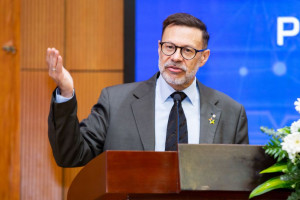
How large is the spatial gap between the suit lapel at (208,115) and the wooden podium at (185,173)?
0.91 m

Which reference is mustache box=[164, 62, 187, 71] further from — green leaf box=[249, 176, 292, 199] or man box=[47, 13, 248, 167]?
green leaf box=[249, 176, 292, 199]

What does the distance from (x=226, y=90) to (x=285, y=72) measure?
1.51 ft

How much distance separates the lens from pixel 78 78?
140 inches

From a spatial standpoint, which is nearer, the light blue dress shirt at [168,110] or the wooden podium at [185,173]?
the wooden podium at [185,173]

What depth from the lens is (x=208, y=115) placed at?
241cm

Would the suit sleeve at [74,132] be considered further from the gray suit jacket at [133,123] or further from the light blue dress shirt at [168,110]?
the light blue dress shirt at [168,110]

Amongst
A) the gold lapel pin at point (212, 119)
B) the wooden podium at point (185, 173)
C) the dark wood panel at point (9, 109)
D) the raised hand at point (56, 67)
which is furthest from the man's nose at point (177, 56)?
the dark wood panel at point (9, 109)

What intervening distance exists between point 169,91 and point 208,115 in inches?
9.5

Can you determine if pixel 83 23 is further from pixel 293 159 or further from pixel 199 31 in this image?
pixel 293 159

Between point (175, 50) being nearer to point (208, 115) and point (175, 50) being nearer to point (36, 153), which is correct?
point (208, 115)

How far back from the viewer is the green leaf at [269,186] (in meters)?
1.31

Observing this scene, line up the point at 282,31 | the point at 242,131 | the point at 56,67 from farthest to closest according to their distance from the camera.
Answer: the point at 282,31 < the point at 242,131 < the point at 56,67

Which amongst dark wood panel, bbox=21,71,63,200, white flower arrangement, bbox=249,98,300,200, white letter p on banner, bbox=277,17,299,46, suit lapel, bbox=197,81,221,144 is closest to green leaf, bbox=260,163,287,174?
white flower arrangement, bbox=249,98,300,200

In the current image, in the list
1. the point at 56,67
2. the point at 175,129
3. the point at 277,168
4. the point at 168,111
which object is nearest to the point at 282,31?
the point at 168,111
